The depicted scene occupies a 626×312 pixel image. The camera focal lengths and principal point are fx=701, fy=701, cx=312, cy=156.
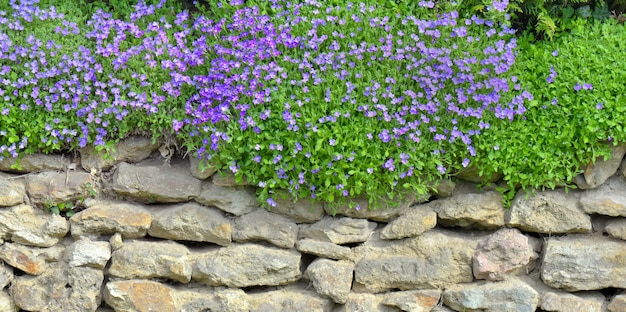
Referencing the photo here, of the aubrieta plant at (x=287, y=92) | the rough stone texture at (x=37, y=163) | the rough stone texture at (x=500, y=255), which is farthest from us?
the rough stone texture at (x=37, y=163)

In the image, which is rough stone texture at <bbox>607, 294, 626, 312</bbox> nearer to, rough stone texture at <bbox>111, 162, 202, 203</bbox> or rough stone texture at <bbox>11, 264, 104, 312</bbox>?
rough stone texture at <bbox>111, 162, 202, 203</bbox>

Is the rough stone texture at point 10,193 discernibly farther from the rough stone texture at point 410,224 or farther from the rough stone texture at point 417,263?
the rough stone texture at point 410,224

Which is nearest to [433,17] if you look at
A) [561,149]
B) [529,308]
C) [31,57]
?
[561,149]

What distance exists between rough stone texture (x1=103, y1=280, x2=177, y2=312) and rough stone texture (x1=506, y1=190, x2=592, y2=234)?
6.18 feet

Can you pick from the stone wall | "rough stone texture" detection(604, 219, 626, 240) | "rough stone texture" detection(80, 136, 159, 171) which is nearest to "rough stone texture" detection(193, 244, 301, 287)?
the stone wall

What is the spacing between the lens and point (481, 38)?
13.1 ft

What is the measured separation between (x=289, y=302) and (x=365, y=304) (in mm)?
409

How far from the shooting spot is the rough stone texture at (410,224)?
3746mm

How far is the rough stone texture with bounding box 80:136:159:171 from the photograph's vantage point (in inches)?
151

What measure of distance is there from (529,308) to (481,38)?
1517 mm

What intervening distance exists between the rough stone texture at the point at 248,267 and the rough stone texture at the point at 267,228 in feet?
0.19

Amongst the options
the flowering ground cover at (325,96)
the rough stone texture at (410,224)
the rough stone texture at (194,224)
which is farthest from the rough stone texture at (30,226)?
the rough stone texture at (410,224)

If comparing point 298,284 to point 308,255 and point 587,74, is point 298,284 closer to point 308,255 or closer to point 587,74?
point 308,255

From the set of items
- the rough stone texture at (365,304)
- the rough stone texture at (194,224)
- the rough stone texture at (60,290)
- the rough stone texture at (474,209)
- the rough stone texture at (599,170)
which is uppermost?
the rough stone texture at (599,170)
